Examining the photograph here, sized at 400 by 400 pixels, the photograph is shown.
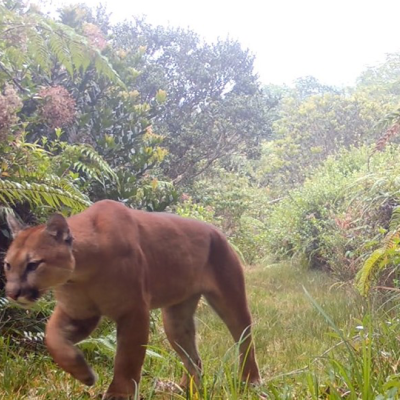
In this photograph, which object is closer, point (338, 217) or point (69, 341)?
point (69, 341)

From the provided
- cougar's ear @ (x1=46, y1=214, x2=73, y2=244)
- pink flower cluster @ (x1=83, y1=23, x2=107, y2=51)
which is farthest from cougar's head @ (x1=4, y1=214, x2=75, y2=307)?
pink flower cluster @ (x1=83, y1=23, x2=107, y2=51)

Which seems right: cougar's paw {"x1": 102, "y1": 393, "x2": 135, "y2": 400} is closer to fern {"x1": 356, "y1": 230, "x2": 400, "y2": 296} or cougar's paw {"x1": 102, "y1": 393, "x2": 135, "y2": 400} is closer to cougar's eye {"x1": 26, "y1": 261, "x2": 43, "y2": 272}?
cougar's eye {"x1": 26, "y1": 261, "x2": 43, "y2": 272}

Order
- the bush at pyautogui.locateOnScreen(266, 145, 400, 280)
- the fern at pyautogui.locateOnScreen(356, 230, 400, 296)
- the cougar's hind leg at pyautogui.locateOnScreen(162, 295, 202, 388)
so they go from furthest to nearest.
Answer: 1. the bush at pyautogui.locateOnScreen(266, 145, 400, 280)
2. the fern at pyautogui.locateOnScreen(356, 230, 400, 296)
3. the cougar's hind leg at pyautogui.locateOnScreen(162, 295, 202, 388)

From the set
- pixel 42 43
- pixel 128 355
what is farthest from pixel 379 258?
pixel 42 43

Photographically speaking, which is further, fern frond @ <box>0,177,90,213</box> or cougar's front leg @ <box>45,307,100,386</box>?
fern frond @ <box>0,177,90,213</box>

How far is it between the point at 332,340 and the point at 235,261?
78.0 inches

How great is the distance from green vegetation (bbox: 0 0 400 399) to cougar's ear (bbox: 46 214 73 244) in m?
0.79

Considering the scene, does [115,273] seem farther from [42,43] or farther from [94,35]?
[94,35]

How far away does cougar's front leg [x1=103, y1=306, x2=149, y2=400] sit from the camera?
7.70 ft

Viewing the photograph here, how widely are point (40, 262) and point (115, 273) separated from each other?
34 centimetres

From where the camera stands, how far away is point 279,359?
4223 millimetres

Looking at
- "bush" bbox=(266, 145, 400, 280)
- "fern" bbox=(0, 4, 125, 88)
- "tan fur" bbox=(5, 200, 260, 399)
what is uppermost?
"fern" bbox=(0, 4, 125, 88)

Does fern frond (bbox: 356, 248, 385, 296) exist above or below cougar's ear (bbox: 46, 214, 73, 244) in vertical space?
below

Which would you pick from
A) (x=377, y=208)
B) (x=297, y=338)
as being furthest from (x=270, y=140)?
(x=297, y=338)
